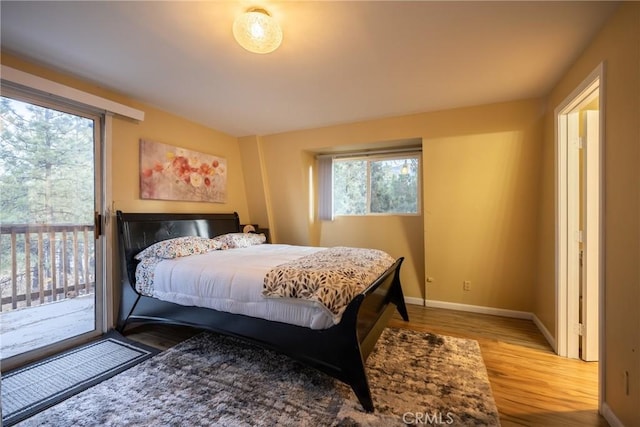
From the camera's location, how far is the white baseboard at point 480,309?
10.6ft

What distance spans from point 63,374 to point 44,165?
1768 millimetres

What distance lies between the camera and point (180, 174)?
3471mm

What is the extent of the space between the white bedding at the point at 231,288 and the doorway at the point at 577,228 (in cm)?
219

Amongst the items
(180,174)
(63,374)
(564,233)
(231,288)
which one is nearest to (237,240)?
(180,174)

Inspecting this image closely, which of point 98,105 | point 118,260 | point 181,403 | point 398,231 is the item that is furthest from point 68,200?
point 398,231

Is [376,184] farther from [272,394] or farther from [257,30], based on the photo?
[272,394]

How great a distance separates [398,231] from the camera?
13.3ft

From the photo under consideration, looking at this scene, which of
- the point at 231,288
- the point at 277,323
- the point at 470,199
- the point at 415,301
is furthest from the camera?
the point at 415,301

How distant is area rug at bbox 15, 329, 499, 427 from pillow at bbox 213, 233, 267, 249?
1.31 metres

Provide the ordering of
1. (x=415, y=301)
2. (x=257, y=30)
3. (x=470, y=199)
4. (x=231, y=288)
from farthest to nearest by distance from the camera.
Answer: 1. (x=415, y=301)
2. (x=470, y=199)
3. (x=231, y=288)
4. (x=257, y=30)

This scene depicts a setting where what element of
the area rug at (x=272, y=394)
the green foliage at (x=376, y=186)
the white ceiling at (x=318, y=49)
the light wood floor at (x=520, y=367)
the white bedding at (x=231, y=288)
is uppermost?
the white ceiling at (x=318, y=49)

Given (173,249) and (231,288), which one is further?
(173,249)

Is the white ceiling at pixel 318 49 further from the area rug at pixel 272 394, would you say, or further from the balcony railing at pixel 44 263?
the area rug at pixel 272 394

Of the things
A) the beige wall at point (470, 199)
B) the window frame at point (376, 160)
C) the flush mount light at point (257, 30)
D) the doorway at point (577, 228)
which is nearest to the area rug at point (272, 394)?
the doorway at point (577, 228)
